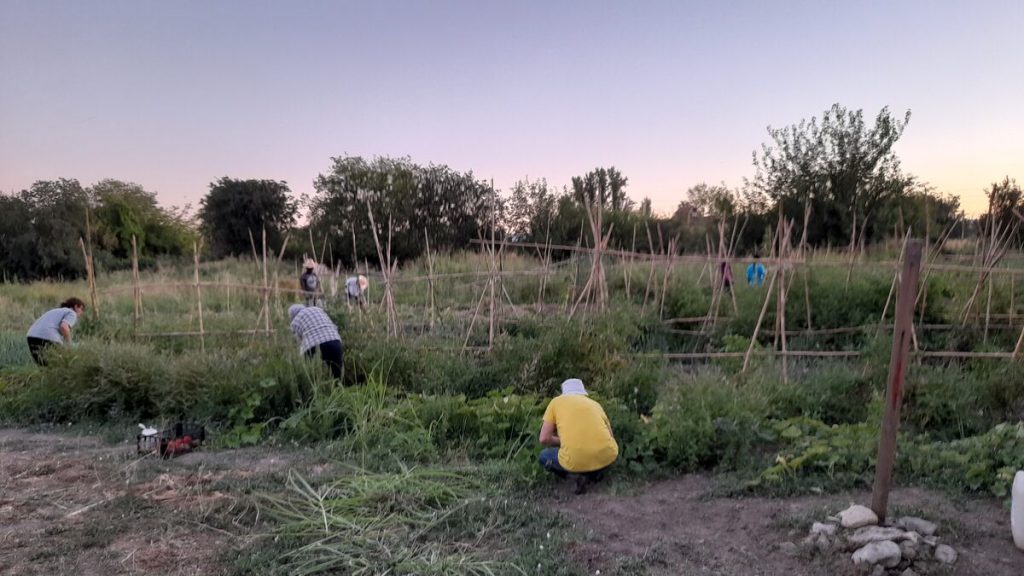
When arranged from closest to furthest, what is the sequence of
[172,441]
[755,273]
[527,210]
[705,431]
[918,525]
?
[918,525] < [705,431] < [172,441] < [755,273] < [527,210]

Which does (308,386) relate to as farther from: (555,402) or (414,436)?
(555,402)

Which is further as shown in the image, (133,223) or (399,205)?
(133,223)

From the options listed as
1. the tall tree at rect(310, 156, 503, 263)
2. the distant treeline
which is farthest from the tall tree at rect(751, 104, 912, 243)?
the tall tree at rect(310, 156, 503, 263)

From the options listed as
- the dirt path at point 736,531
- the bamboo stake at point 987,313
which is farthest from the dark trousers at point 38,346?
the bamboo stake at point 987,313

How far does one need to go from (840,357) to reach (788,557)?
458 cm

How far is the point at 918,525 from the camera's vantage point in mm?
3014

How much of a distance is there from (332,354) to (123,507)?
245cm

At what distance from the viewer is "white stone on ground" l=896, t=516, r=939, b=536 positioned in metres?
2.98

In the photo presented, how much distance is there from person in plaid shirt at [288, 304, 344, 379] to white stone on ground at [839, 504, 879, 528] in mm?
4226

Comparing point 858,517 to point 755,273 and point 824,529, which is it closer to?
point 824,529

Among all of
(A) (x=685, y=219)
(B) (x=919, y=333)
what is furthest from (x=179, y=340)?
(A) (x=685, y=219)

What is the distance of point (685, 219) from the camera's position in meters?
24.5

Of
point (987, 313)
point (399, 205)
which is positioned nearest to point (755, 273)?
point (987, 313)

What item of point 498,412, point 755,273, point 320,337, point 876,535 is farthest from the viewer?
point 755,273
